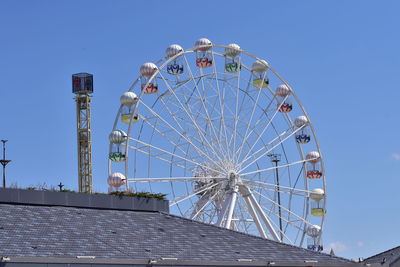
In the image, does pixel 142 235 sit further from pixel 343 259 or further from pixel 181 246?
pixel 343 259

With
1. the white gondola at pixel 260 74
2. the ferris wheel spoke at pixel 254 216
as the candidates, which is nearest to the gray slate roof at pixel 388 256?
the ferris wheel spoke at pixel 254 216

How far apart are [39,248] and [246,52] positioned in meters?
33.1

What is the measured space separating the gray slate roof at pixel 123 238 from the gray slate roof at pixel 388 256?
842 cm

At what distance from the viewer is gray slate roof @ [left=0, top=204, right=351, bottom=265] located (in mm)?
31906

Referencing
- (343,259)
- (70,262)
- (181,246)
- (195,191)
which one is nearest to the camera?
(70,262)

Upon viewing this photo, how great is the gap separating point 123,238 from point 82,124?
46.8 metres

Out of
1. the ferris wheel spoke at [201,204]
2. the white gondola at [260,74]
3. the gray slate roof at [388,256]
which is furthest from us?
the white gondola at [260,74]

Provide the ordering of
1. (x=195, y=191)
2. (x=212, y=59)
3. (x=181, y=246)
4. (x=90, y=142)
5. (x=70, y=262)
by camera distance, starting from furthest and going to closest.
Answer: (x=90, y=142)
(x=212, y=59)
(x=195, y=191)
(x=181, y=246)
(x=70, y=262)

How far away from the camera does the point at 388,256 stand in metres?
48.1

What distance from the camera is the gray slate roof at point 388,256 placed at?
150 feet

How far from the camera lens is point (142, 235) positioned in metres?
36.1

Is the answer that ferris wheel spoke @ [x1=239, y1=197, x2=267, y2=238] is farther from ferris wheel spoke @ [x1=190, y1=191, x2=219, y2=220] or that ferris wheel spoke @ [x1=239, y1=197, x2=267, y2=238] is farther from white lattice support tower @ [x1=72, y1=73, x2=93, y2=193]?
white lattice support tower @ [x1=72, y1=73, x2=93, y2=193]

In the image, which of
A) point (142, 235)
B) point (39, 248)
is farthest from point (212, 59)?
point (39, 248)

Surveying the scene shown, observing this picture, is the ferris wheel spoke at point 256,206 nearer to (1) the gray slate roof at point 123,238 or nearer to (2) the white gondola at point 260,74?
(2) the white gondola at point 260,74
